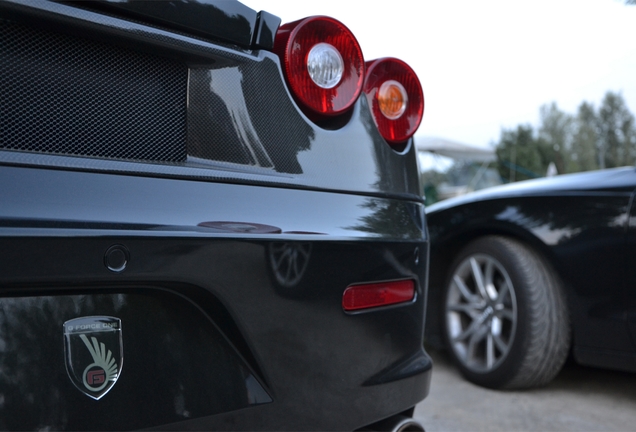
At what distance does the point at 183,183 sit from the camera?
3.52 ft

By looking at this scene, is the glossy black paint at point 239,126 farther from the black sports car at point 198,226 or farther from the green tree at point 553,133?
the green tree at point 553,133

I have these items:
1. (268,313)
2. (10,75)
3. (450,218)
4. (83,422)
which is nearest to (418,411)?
(450,218)

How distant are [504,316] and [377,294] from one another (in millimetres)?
1627

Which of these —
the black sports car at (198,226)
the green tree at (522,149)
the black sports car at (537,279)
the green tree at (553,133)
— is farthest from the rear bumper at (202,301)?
the green tree at (553,133)

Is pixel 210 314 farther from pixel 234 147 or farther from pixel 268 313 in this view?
pixel 234 147

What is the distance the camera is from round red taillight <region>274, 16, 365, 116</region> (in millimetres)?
1264

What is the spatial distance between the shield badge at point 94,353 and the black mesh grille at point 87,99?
28 cm

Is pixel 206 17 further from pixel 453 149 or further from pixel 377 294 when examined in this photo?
pixel 453 149

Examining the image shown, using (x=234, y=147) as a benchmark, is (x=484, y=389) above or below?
below

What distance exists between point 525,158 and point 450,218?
52537 millimetres

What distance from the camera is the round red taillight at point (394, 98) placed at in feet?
4.70

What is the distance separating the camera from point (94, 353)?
991mm

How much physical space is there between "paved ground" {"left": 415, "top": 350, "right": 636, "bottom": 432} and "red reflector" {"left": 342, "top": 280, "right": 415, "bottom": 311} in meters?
Answer: 1.13

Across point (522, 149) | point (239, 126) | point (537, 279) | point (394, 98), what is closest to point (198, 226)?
point (239, 126)
